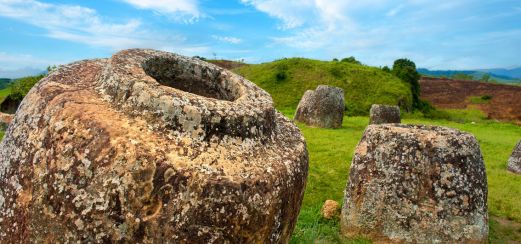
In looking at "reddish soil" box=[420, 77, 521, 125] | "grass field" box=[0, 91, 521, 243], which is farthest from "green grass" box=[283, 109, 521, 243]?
"reddish soil" box=[420, 77, 521, 125]

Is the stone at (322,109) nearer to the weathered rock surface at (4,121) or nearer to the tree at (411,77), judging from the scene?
the weathered rock surface at (4,121)

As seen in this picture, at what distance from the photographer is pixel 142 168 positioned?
3703 mm

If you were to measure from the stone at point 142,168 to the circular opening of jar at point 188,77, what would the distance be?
94 centimetres

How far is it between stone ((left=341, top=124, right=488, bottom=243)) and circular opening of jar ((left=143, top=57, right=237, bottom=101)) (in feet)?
17.0

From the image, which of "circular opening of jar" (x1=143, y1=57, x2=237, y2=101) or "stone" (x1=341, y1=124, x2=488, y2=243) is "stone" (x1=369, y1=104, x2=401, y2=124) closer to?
"stone" (x1=341, y1=124, x2=488, y2=243)

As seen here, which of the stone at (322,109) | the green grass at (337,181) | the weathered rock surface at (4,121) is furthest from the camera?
the stone at (322,109)

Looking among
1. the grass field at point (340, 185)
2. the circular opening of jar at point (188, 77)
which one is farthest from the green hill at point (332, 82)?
the circular opening of jar at point (188, 77)

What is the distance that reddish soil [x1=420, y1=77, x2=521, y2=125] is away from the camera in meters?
50.1

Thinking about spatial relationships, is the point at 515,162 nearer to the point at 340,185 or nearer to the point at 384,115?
the point at 340,185

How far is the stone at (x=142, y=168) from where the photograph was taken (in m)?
3.69

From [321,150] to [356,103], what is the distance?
23.0 m

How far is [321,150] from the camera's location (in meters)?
18.8

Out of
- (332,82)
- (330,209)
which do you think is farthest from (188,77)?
(332,82)

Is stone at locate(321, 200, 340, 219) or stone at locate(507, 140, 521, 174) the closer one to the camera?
stone at locate(321, 200, 340, 219)
